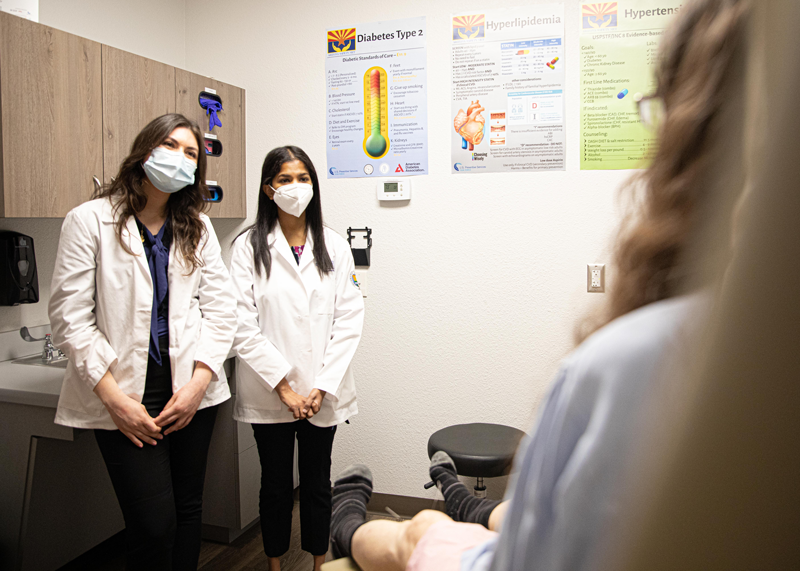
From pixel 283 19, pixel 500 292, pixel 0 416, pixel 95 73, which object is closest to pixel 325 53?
pixel 283 19

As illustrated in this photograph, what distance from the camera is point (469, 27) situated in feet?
8.00

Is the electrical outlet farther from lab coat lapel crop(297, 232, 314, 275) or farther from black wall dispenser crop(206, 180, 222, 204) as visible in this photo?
black wall dispenser crop(206, 180, 222, 204)

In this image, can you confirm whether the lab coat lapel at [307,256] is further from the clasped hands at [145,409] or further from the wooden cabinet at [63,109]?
the wooden cabinet at [63,109]

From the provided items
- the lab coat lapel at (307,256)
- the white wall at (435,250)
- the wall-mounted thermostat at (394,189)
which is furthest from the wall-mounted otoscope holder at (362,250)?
the lab coat lapel at (307,256)

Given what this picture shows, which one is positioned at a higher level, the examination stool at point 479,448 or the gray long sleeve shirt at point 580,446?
the gray long sleeve shirt at point 580,446

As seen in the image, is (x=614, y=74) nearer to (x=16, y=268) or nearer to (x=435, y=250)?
(x=435, y=250)

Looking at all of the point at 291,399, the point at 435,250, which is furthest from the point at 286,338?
the point at 435,250

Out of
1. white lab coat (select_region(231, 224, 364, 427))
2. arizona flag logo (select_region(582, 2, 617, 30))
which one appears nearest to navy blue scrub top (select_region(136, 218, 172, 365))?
white lab coat (select_region(231, 224, 364, 427))

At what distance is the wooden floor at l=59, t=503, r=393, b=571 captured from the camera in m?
2.14

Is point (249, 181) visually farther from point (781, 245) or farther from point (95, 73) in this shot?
point (781, 245)

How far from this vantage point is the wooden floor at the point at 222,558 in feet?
7.02

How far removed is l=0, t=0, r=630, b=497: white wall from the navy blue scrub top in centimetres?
88

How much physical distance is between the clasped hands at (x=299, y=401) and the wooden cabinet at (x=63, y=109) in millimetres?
968

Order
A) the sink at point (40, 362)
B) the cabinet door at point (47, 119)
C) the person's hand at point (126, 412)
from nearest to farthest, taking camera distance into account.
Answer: the person's hand at point (126, 412)
the cabinet door at point (47, 119)
the sink at point (40, 362)
